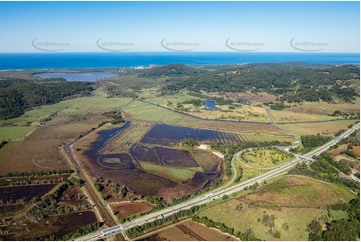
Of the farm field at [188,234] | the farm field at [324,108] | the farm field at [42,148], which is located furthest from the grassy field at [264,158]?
the farm field at [324,108]

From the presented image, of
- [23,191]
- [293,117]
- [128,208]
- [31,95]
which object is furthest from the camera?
[31,95]

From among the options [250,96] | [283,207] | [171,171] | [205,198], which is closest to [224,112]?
[250,96]

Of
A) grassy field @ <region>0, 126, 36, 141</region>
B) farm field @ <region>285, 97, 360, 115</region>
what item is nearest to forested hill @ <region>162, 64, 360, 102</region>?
farm field @ <region>285, 97, 360, 115</region>

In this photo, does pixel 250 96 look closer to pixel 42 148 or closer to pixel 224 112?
pixel 224 112

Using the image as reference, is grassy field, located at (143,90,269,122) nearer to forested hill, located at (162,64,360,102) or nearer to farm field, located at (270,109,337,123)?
farm field, located at (270,109,337,123)

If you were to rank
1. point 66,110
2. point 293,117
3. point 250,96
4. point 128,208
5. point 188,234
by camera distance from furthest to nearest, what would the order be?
point 250,96, point 66,110, point 293,117, point 128,208, point 188,234

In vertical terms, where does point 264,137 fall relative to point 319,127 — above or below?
below
